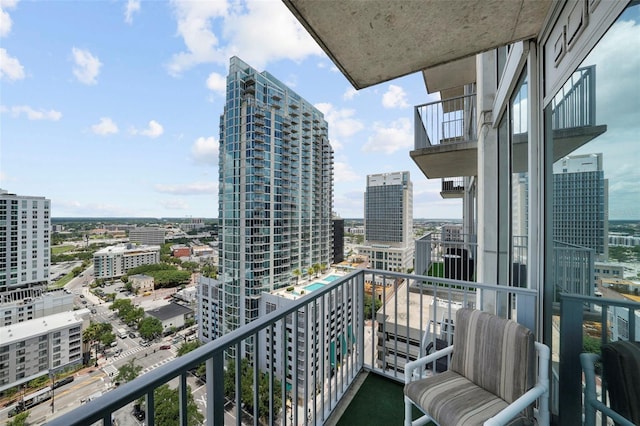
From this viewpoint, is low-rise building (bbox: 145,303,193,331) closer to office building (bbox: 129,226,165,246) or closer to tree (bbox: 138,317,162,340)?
tree (bbox: 138,317,162,340)

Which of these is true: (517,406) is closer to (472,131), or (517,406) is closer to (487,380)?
(487,380)

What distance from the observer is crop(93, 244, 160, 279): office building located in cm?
1895

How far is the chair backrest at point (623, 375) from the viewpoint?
3.05ft

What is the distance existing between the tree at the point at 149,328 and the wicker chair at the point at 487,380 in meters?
16.6

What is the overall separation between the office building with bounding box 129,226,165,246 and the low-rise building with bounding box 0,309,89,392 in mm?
15359

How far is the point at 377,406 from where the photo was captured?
1.91 m

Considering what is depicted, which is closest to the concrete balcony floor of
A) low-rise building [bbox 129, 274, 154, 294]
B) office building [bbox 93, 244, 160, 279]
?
low-rise building [bbox 129, 274, 154, 294]

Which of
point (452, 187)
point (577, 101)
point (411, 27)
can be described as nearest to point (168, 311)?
point (452, 187)

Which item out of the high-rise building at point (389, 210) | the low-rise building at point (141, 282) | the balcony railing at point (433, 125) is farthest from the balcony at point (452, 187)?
the low-rise building at point (141, 282)

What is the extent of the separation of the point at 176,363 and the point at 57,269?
2100cm

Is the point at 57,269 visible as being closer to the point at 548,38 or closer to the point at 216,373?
the point at 216,373

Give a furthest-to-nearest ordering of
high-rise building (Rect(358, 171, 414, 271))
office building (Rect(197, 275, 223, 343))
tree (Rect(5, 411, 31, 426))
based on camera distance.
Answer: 1. high-rise building (Rect(358, 171, 414, 271))
2. office building (Rect(197, 275, 223, 343))
3. tree (Rect(5, 411, 31, 426))

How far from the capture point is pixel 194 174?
28.0 metres

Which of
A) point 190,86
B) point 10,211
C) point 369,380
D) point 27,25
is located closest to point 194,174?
point 190,86
